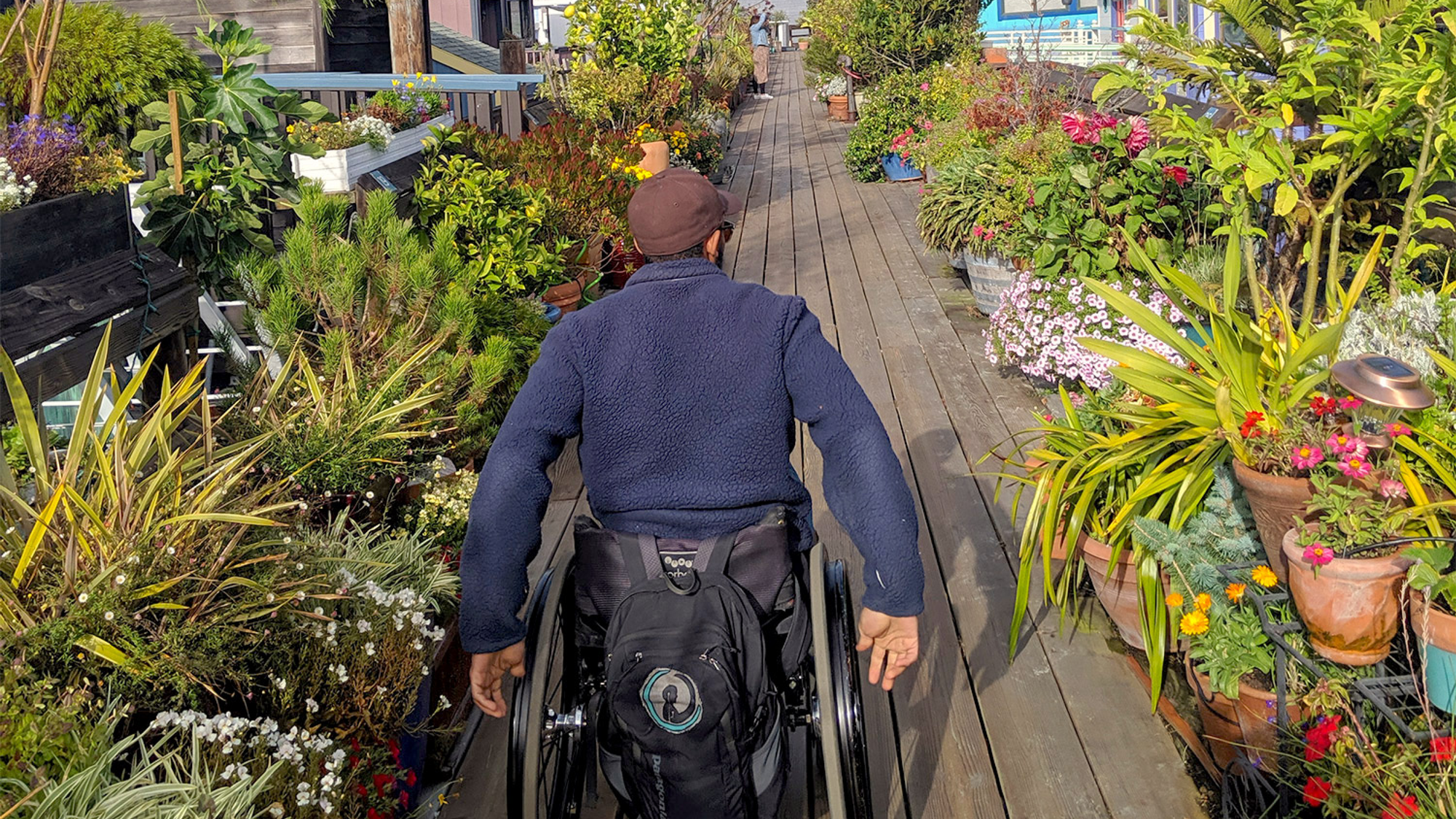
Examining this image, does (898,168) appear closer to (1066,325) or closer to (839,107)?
(839,107)

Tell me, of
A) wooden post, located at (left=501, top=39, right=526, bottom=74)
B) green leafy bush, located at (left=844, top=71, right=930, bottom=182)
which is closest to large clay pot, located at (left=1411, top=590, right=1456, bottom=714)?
green leafy bush, located at (left=844, top=71, right=930, bottom=182)

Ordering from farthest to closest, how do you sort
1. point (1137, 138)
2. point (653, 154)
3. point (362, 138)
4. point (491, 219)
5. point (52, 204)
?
1. point (653, 154)
2. point (362, 138)
3. point (491, 219)
4. point (1137, 138)
5. point (52, 204)

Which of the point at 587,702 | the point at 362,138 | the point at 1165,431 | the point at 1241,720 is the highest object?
the point at 362,138

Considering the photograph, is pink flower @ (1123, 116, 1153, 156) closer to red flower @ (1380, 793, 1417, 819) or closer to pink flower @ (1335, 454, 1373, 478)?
pink flower @ (1335, 454, 1373, 478)

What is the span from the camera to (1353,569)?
2174 mm

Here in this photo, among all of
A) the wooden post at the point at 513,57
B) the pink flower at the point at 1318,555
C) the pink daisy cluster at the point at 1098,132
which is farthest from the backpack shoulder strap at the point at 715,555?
the wooden post at the point at 513,57

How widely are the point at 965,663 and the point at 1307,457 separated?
115 centimetres

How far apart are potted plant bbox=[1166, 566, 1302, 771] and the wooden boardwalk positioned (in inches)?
7.3

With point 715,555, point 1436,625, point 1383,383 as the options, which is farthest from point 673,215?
point 1436,625

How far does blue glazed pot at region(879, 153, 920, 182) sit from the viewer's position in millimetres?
11953

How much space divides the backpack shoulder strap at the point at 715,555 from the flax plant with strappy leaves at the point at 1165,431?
122 cm

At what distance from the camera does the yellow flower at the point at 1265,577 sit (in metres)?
2.42

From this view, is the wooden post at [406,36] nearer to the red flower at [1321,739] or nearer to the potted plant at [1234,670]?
the potted plant at [1234,670]

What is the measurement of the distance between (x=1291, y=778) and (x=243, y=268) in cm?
309
